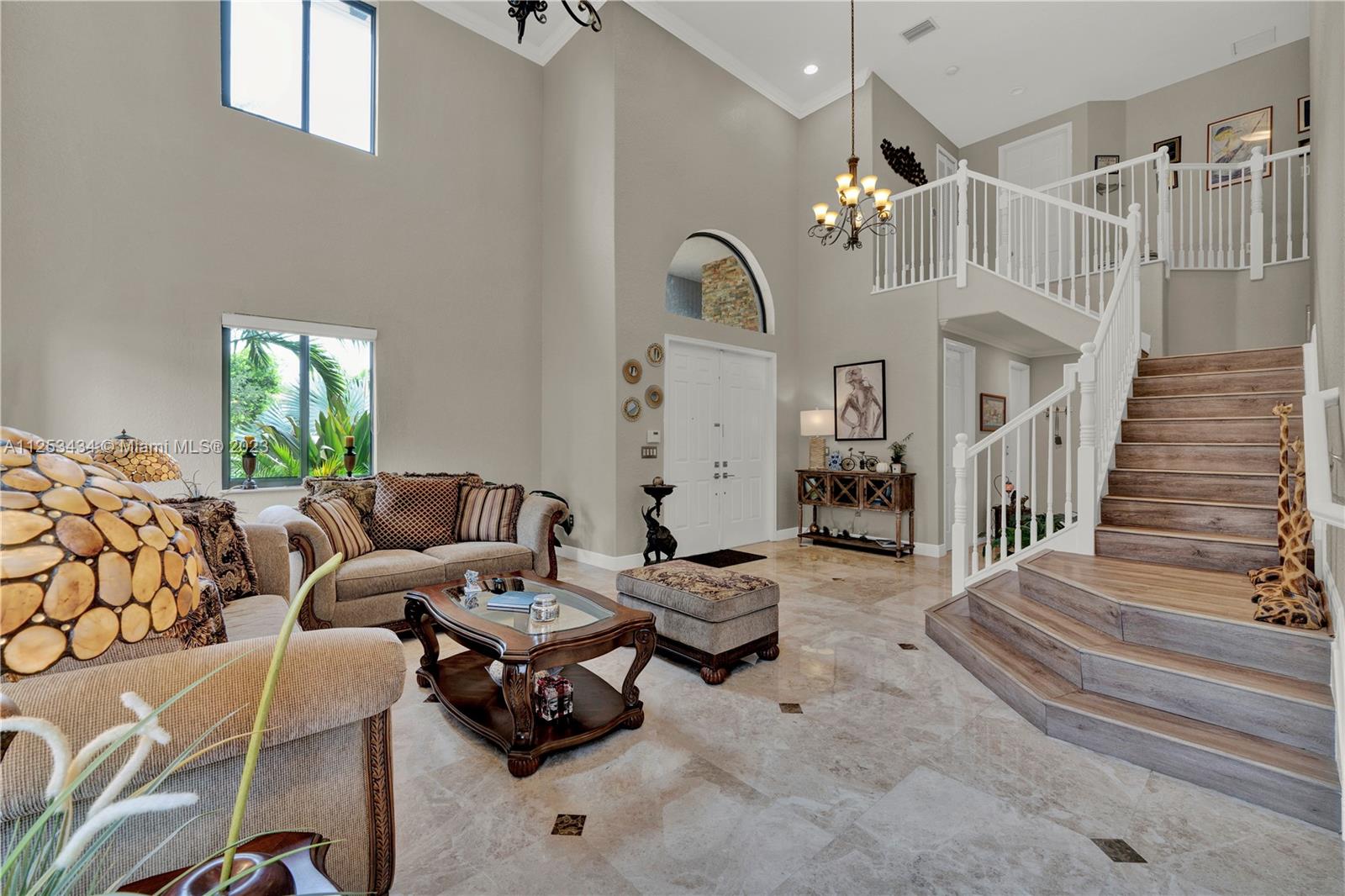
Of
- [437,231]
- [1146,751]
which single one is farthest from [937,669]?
[437,231]

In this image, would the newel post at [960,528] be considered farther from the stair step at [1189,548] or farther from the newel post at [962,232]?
the newel post at [962,232]

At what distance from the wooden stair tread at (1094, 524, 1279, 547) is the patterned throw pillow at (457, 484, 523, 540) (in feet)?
12.4

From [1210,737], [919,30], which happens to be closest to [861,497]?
[1210,737]

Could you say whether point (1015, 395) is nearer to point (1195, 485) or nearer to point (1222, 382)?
point (1222, 382)

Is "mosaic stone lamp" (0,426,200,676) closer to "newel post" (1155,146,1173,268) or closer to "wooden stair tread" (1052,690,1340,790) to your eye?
"wooden stair tread" (1052,690,1340,790)

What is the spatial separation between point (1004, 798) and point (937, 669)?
3.74 ft

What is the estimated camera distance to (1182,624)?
8.05ft

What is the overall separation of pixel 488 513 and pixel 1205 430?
489cm

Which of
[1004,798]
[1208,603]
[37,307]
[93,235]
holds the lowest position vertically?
[1004,798]

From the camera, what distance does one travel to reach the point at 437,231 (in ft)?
17.9

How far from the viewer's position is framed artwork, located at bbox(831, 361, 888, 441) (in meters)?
6.41

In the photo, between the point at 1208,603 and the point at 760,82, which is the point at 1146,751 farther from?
the point at 760,82

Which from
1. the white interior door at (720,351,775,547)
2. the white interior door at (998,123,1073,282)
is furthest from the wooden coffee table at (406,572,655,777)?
the white interior door at (998,123,1073,282)

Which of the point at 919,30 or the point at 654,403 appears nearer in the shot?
the point at 654,403
